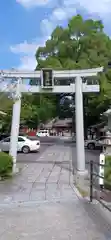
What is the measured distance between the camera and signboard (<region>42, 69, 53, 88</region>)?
15625 mm

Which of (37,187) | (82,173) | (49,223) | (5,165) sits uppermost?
(5,165)

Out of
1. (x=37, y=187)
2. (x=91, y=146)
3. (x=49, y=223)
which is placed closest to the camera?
(x=49, y=223)

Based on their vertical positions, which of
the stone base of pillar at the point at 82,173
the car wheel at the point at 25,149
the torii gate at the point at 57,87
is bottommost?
the stone base of pillar at the point at 82,173

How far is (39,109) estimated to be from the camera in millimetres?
46125

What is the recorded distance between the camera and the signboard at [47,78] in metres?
15.6

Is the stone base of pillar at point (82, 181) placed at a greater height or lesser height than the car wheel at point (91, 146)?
lesser

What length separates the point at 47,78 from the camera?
622 inches

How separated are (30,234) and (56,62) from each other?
34308mm

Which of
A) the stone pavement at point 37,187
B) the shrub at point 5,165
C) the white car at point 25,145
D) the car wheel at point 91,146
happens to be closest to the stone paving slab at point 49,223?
the stone pavement at point 37,187

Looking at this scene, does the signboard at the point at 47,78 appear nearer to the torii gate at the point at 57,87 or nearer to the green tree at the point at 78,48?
the torii gate at the point at 57,87

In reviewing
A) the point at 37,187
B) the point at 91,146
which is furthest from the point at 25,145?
the point at 37,187

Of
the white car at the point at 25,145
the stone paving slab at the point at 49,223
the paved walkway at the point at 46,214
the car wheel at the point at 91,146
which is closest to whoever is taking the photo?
the stone paving slab at the point at 49,223

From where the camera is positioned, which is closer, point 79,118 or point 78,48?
point 79,118

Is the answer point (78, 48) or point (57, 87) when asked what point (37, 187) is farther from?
point (78, 48)
